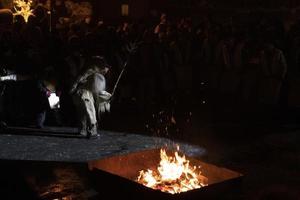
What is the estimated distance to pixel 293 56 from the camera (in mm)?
14062

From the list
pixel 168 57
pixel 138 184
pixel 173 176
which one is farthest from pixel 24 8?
pixel 138 184

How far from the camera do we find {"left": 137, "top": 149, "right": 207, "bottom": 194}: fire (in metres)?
7.49

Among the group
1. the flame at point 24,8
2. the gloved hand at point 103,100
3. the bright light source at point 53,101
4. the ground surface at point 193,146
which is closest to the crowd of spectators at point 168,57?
the bright light source at point 53,101

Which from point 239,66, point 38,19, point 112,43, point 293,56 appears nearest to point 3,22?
point 38,19

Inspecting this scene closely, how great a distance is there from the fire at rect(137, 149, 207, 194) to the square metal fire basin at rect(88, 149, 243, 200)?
19 centimetres

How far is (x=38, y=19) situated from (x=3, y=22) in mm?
1972

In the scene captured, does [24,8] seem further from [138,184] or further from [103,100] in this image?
[138,184]

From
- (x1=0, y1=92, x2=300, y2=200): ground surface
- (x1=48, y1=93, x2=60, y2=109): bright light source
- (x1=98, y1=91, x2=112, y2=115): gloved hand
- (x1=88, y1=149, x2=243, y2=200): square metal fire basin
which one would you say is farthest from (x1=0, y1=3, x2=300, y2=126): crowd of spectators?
(x1=88, y1=149, x2=243, y2=200): square metal fire basin

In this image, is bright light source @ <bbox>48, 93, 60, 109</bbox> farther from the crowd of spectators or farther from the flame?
the flame

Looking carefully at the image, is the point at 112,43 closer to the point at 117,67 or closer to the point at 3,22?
the point at 117,67

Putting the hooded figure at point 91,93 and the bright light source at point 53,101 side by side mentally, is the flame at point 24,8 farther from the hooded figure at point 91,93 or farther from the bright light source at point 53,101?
the hooded figure at point 91,93

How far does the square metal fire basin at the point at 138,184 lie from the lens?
6.84 m

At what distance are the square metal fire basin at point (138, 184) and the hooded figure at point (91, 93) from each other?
2.67 m

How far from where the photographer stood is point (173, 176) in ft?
25.0
